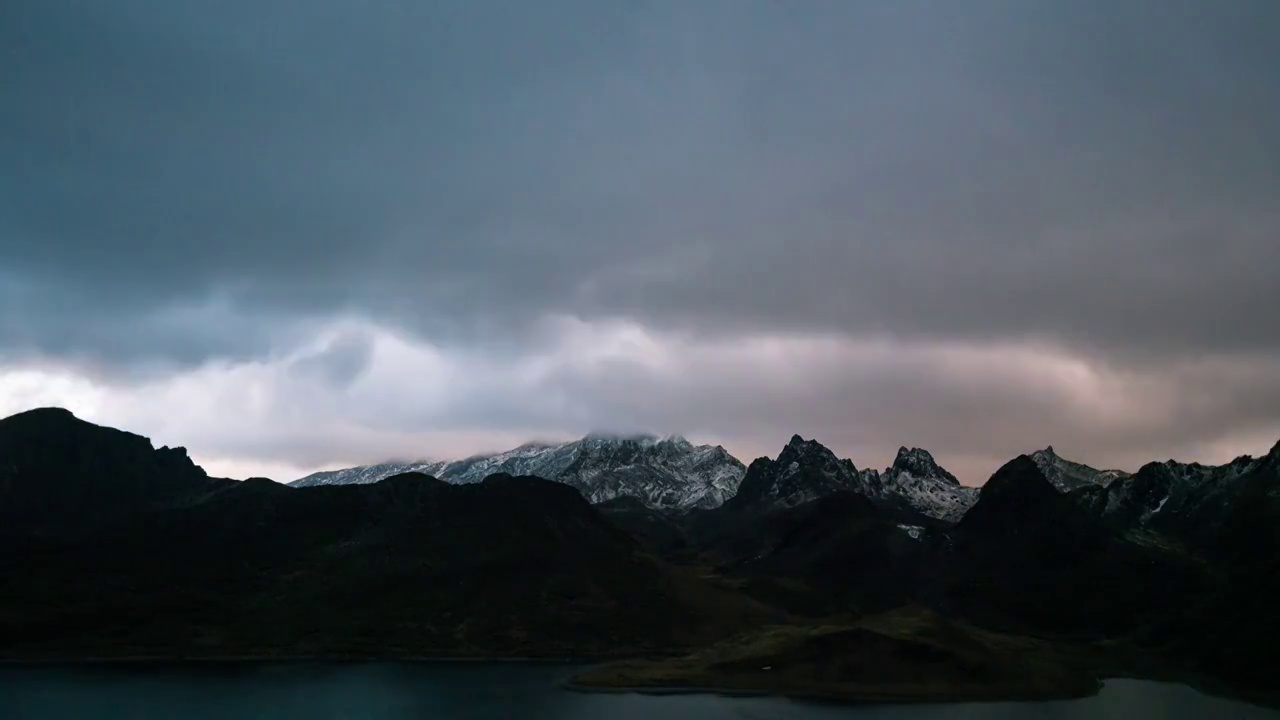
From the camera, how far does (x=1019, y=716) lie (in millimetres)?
195875

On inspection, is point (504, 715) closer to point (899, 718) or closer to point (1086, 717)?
point (899, 718)

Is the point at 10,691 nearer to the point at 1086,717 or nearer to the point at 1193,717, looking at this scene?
the point at 1086,717

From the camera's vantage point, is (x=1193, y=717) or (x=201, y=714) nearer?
(x=201, y=714)

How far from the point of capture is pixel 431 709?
189750mm

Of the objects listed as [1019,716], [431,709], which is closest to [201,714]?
[431,709]

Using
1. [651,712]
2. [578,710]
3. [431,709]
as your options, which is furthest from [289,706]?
[651,712]

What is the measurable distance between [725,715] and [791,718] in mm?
12457

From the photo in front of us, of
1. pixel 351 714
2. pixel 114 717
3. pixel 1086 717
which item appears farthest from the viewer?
pixel 1086 717

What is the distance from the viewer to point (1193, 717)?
197m

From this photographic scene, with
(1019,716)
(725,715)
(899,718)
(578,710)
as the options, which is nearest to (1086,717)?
(1019,716)

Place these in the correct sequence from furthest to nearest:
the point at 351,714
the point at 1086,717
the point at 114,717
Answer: the point at 1086,717, the point at 351,714, the point at 114,717

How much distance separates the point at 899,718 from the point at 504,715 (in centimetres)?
7530

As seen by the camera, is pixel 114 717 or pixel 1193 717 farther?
pixel 1193 717

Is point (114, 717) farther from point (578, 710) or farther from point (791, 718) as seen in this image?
point (791, 718)
